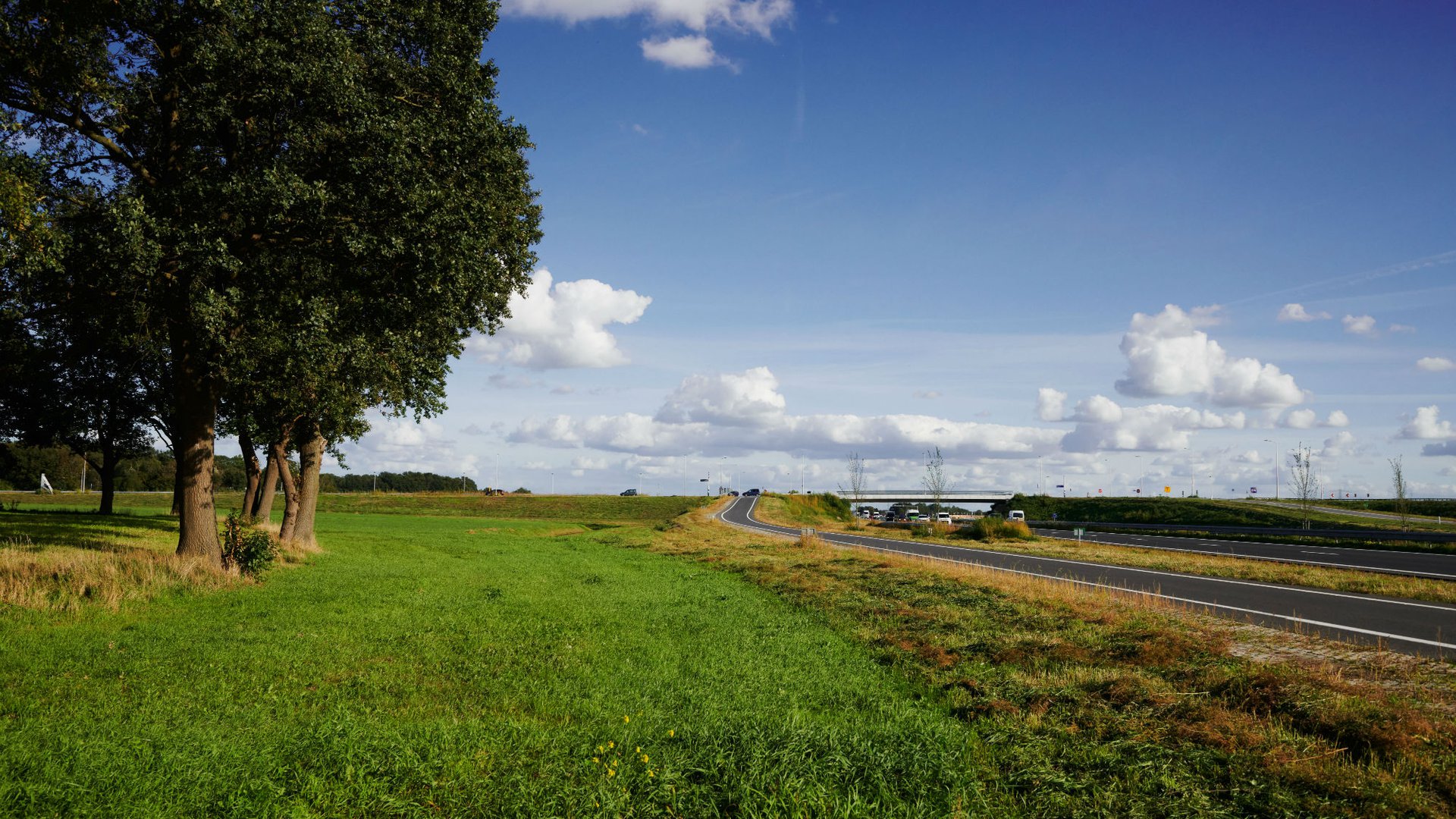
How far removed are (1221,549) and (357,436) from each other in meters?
38.6

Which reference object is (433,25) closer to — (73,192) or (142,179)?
(142,179)

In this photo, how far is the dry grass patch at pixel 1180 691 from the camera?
6.61 m

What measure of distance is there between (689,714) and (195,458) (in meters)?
16.3

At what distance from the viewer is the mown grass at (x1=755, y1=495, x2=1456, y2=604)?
1911cm

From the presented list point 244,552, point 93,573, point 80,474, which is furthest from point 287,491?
point 80,474

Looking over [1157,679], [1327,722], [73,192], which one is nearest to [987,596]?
[1157,679]

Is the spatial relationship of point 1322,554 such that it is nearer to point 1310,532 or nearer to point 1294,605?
point 1294,605

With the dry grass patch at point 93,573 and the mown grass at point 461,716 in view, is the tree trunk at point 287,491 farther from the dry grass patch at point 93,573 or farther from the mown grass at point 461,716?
the mown grass at point 461,716

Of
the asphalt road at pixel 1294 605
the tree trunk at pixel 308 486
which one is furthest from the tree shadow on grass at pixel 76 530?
the asphalt road at pixel 1294 605

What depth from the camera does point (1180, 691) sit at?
29.2ft

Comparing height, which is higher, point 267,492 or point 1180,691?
point 267,492

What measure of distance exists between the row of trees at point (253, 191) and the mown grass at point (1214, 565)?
22.8 metres

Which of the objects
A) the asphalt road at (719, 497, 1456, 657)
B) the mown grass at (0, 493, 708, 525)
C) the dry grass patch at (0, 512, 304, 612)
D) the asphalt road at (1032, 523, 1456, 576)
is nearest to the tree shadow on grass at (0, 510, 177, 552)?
the dry grass patch at (0, 512, 304, 612)

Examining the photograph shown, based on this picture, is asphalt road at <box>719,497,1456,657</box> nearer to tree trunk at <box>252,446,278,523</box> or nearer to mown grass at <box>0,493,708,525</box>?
tree trunk at <box>252,446,278,523</box>
